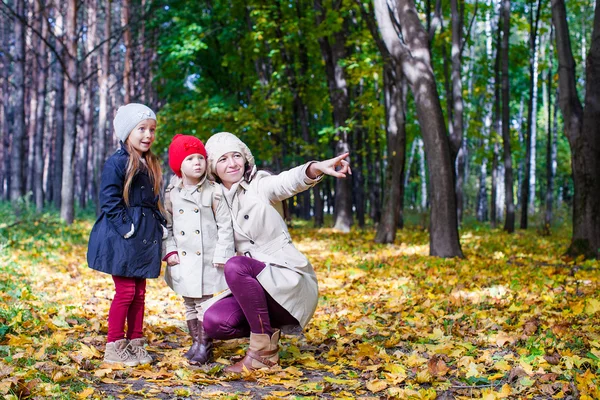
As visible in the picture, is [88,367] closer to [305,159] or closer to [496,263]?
[496,263]

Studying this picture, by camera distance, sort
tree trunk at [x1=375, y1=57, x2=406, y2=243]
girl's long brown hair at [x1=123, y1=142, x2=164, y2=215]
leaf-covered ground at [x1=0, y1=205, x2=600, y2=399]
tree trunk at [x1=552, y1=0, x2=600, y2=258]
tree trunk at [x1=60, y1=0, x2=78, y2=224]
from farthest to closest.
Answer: tree trunk at [x1=60, y1=0, x2=78, y2=224], tree trunk at [x1=375, y1=57, x2=406, y2=243], tree trunk at [x1=552, y1=0, x2=600, y2=258], girl's long brown hair at [x1=123, y1=142, x2=164, y2=215], leaf-covered ground at [x1=0, y1=205, x2=600, y2=399]

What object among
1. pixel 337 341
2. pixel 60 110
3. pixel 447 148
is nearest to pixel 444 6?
pixel 447 148

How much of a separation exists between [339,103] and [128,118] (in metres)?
14.5

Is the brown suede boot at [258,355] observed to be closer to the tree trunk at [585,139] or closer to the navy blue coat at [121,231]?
the navy blue coat at [121,231]

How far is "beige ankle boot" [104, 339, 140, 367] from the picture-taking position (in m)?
4.67

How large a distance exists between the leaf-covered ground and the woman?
1.03ft

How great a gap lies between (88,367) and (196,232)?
48.8 inches

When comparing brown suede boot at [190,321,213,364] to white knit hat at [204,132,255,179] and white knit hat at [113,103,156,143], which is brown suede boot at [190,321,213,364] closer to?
white knit hat at [204,132,255,179]

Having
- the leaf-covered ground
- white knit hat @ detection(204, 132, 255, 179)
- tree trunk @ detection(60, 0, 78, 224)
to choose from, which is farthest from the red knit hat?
tree trunk @ detection(60, 0, 78, 224)

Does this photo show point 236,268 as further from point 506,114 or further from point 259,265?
point 506,114

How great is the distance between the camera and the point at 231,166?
15.5 ft

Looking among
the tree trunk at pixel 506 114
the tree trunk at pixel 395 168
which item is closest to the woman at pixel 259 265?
the tree trunk at pixel 395 168

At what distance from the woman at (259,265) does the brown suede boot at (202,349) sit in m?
0.14

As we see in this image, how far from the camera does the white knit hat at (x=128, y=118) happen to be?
4.73 meters
